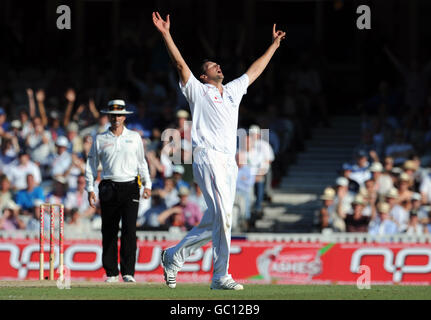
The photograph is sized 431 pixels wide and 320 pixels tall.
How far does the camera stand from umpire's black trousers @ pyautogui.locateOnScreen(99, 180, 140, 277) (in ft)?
46.6

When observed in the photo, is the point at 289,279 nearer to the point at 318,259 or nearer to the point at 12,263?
the point at 318,259

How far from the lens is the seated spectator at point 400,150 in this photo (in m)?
21.7

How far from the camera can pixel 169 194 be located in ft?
67.7

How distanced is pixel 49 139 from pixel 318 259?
22.8 ft

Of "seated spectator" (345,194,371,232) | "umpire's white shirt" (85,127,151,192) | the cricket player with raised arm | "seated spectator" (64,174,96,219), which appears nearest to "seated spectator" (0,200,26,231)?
"seated spectator" (64,174,96,219)

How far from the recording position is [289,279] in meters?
18.4

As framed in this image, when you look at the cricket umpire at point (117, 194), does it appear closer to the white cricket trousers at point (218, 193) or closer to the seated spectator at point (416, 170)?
the white cricket trousers at point (218, 193)

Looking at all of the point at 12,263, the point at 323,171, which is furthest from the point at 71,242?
the point at 323,171

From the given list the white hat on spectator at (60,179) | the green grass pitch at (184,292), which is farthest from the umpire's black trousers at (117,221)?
the white hat on spectator at (60,179)

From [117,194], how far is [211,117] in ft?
7.62

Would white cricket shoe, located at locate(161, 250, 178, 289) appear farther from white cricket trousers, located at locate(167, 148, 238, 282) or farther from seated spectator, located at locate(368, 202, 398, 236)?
seated spectator, located at locate(368, 202, 398, 236)

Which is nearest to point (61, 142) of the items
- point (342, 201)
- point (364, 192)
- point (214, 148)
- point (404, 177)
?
point (342, 201)

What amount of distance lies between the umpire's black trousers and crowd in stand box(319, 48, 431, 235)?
6.18 metres

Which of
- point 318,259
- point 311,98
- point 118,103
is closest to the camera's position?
point 118,103
